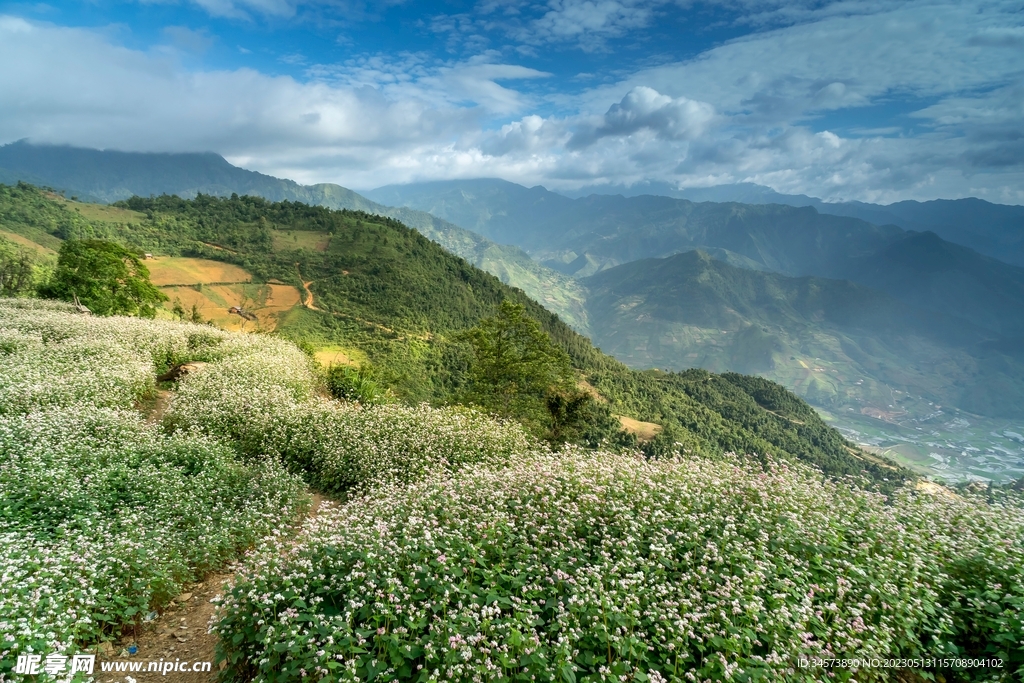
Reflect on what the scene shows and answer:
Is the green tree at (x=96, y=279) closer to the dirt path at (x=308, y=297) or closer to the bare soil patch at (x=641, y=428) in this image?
the dirt path at (x=308, y=297)

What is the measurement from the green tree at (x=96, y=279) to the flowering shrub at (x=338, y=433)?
80.1ft

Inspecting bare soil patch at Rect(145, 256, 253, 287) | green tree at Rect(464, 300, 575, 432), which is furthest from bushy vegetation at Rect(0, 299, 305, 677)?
bare soil patch at Rect(145, 256, 253, 287)

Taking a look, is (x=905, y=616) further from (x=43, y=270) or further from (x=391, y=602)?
(x=43, y=270)

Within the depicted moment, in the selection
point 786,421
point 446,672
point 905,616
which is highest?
point 905,616

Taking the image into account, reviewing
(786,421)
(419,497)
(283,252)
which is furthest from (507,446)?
(786,421)

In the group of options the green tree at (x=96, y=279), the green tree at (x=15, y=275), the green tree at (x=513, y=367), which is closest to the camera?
the green tree at (x=513, y=367)

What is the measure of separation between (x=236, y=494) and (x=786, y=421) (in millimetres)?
133627

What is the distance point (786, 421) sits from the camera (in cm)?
11825

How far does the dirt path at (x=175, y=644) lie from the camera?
228 inches

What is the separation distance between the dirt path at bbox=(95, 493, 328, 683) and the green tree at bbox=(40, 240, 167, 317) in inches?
1292

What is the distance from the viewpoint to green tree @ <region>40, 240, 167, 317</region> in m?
31.6

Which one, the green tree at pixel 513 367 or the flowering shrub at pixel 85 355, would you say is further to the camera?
the green tree at pixel 513 367

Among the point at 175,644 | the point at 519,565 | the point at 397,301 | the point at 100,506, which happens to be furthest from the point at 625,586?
the point at 397,301

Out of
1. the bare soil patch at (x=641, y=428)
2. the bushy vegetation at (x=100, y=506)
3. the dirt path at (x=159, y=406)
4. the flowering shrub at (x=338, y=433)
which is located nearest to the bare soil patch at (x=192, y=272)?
the bare soil patch at (x=641, y=428)
